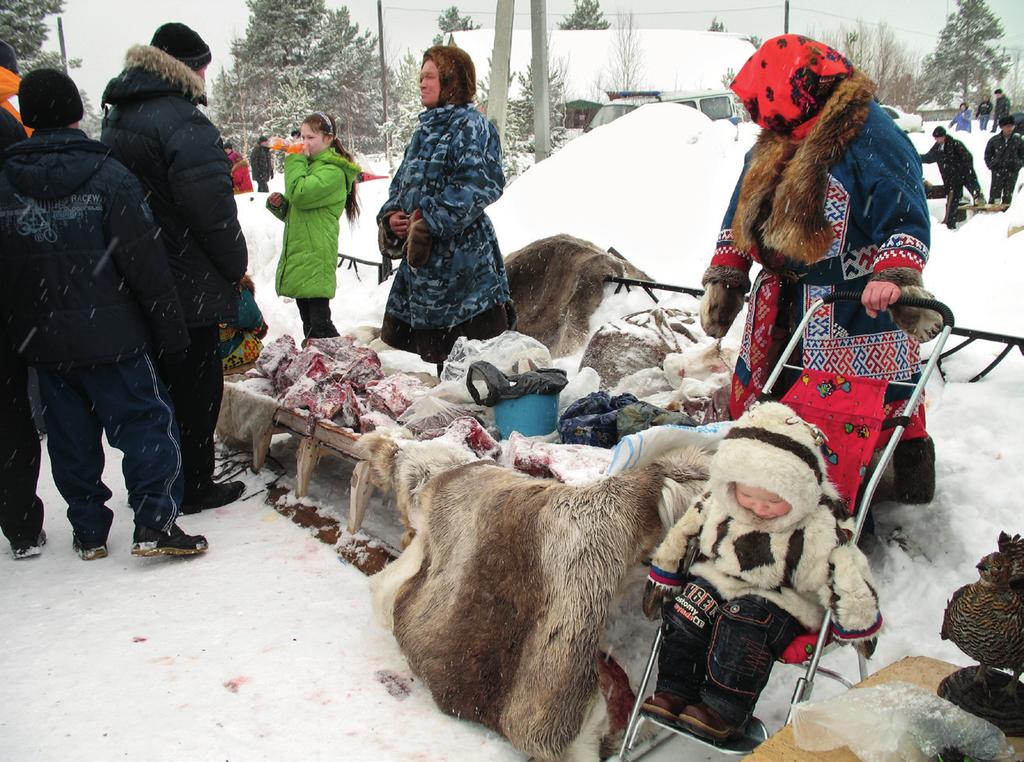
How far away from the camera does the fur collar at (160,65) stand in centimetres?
380

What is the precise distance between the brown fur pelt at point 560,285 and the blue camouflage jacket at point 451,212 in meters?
1.97

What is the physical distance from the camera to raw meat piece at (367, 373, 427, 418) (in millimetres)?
4288

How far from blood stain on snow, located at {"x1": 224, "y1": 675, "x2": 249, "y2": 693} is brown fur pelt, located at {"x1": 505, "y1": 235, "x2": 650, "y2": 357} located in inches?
158

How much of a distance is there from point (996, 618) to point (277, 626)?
249 centimetres

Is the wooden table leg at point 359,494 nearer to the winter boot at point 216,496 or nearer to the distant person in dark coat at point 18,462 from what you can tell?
the winter boot at point 216,496

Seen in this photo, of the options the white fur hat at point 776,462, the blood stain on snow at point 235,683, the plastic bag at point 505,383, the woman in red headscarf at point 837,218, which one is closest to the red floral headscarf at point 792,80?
the woman in red headscarf at point 837,218

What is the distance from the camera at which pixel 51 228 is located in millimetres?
3420

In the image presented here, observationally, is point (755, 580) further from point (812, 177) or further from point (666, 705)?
point (812, 177)

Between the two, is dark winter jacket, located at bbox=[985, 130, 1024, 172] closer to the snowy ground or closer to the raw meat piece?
the snowy ground

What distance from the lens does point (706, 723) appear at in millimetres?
2184

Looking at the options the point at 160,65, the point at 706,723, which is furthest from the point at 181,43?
the point at 706,723

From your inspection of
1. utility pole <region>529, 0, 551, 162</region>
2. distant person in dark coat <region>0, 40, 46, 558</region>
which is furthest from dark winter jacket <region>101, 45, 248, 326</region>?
utility pole <region>529, 0, 551, 162</region>

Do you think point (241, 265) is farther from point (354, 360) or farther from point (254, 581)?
point (254, 581)

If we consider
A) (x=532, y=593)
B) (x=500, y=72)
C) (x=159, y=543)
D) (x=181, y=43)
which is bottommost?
(x=159, y=543)
